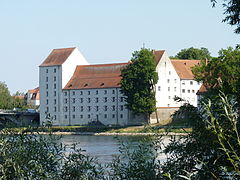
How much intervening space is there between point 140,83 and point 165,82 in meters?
11.6

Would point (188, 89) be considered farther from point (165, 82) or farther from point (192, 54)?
point (192, 54)

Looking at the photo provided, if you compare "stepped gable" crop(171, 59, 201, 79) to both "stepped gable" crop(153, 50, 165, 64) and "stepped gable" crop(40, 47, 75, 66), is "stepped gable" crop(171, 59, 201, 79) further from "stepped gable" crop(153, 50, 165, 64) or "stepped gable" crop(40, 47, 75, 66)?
"stepped gable" crop(40, 47, 75, 66)

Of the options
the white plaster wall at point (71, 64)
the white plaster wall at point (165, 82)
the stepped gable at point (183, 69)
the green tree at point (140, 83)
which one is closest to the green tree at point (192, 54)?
the stepped gable at point (183, 69)

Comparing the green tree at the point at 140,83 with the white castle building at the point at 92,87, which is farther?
the white castle building at the point at 92,87

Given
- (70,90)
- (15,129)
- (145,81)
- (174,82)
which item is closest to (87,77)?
(70,90)

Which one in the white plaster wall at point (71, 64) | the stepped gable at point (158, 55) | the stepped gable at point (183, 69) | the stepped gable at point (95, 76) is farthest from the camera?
the white plaster wall at point (71, 64)

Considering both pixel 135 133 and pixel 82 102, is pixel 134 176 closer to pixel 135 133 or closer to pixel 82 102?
pixel 135 133

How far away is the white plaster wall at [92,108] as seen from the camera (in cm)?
8558

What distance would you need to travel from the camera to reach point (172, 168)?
35.7ft

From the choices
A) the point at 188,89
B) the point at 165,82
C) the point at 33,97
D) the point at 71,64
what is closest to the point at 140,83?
the point at 165,82

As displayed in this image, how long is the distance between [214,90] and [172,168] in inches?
62.7

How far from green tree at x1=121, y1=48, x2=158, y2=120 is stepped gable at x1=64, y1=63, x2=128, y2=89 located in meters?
13.4

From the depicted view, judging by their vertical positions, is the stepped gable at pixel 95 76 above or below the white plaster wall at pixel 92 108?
above

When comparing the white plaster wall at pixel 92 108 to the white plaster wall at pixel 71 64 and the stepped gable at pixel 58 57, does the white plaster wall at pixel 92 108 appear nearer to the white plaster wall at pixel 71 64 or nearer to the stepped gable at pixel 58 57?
the white plaster wall at pixel 71 64
